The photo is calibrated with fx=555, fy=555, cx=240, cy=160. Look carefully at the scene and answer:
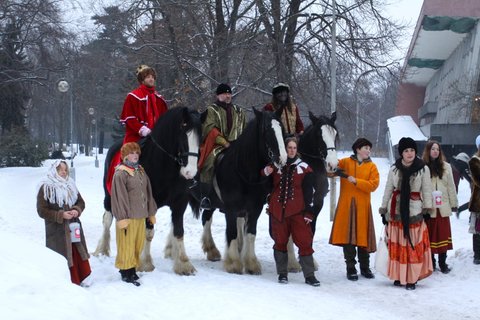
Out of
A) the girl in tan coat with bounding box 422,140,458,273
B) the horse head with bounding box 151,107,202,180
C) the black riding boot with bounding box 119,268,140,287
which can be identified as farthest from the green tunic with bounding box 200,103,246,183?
the girl in tan coat with bounding box 422,140,458,273

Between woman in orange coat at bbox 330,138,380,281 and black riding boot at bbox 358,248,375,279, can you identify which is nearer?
woman in orange coat at bbox 330,138,380,281

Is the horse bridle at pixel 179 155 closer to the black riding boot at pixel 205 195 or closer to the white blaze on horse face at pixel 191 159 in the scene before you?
the white blaze on horse face at pixel 191 159

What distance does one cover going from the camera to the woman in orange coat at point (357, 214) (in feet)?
24.3

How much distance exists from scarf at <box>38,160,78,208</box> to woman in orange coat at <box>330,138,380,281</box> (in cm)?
349

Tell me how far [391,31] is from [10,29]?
54.6 feet

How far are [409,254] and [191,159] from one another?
3.00 m

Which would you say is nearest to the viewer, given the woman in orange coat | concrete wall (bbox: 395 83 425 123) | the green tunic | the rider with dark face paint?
the woman in orange coat

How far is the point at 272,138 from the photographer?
22.5ft

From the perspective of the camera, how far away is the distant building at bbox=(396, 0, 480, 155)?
26028 mm

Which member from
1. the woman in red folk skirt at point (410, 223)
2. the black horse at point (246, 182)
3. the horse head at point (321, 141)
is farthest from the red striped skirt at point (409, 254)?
the black horse at point (246, 182)

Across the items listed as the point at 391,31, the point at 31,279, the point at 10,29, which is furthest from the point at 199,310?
the point at 10,29

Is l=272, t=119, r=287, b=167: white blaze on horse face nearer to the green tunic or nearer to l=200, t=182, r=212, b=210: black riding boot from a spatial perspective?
the green tunic

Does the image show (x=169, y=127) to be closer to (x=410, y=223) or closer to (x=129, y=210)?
(x=129, y=210)

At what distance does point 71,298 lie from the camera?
13.7 ft
